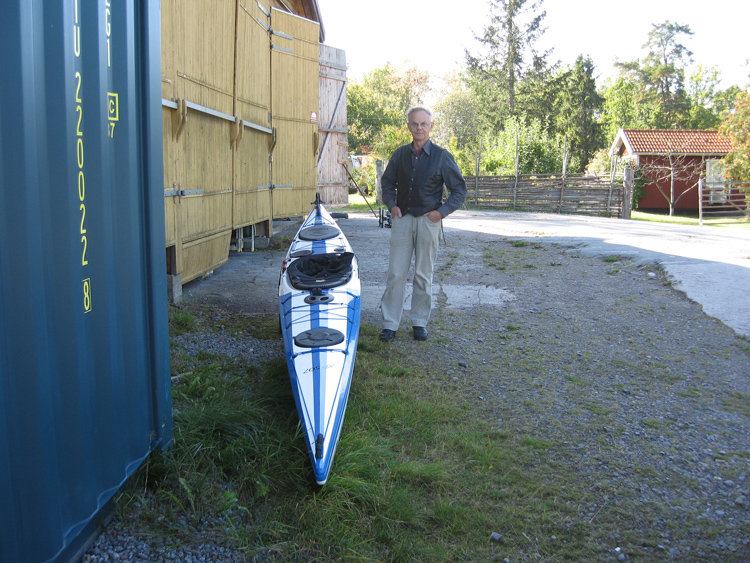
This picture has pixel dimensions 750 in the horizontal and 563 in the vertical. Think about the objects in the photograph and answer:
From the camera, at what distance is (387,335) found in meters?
5.64

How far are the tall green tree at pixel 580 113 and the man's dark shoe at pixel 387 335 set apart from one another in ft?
118

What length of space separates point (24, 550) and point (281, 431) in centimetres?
150

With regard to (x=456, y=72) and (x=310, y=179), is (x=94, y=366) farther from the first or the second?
(x=456, y=72)

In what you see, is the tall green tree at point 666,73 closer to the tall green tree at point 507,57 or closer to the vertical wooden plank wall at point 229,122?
the tall green tree at point 507,57

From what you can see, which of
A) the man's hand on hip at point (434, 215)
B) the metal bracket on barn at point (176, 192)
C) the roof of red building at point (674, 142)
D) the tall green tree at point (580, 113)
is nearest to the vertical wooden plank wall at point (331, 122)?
the metal bracket on barn at point (176, 192)

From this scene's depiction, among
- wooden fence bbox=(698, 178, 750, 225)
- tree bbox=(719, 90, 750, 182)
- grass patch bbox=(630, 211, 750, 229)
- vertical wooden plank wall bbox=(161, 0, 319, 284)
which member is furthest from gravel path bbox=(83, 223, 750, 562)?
tree bbox=(719, 90, 750, 182)

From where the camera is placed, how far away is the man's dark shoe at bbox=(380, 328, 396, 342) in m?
5.64

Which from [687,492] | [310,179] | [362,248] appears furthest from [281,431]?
[310,179]

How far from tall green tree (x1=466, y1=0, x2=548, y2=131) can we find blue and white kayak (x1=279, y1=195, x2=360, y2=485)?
34567 mm

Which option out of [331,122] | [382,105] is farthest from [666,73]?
[331,122]

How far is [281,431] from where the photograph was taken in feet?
10.9

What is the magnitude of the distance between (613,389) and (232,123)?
5.59m

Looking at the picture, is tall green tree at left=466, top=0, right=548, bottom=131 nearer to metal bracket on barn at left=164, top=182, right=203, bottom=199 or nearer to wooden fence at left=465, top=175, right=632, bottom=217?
wooden fence at left=465, top=175, right=632, bottom=217

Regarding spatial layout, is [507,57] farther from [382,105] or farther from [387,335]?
[387,335]
